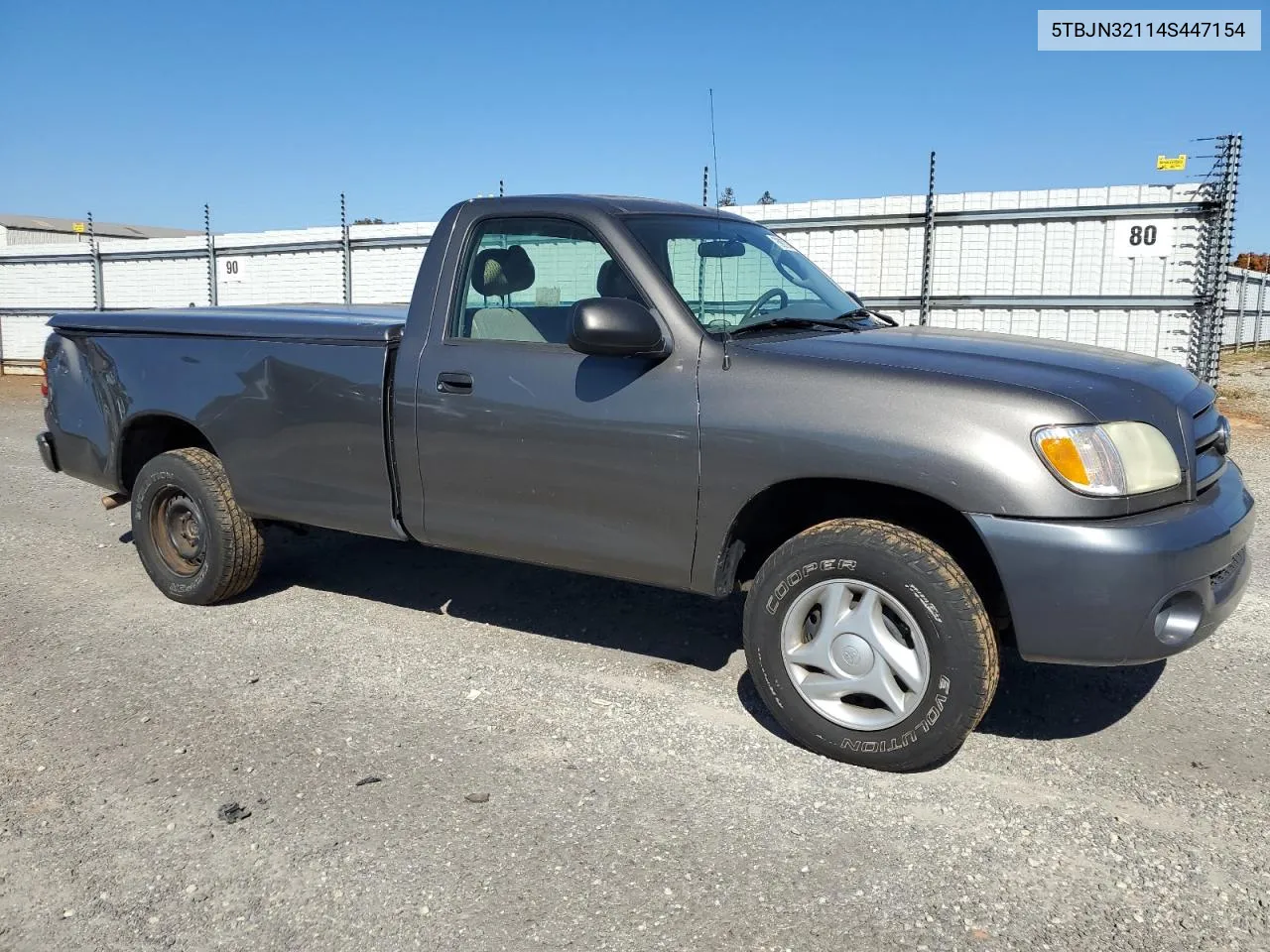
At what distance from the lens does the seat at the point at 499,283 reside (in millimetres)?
4156

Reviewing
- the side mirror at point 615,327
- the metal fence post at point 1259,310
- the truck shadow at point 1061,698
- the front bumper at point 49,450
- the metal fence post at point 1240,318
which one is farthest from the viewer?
the metal fence post at point 1259,310

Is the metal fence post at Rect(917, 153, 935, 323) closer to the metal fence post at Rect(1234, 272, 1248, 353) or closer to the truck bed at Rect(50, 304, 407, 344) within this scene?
the truck bed at Rect(50, 304, 407, 344)

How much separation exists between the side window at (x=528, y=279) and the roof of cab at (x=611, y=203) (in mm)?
76

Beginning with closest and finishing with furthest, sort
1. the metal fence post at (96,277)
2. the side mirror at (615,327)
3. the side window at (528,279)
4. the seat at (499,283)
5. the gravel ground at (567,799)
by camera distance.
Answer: the gravel ground at (567,799) < the side mirror at (615,327) < the side window at (528,279) < the seat at (499,283) < the metal fence post at (96,277)

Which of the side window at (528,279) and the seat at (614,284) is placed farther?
the side window at (528,279)

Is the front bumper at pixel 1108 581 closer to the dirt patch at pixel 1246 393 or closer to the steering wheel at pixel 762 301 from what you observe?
the steering wheel at pixel 762 301

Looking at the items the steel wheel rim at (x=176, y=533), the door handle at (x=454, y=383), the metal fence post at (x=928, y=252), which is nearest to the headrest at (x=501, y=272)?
the door handle at (x=454, y=383)

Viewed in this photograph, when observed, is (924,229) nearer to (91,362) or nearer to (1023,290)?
(1023,290)

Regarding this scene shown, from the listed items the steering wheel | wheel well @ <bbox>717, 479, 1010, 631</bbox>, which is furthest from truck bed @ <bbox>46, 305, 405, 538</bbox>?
wheel well @ <bbox>717, 479, 1010, 631</bbox>

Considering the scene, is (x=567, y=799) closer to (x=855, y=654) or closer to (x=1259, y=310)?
(x=855, y=654)

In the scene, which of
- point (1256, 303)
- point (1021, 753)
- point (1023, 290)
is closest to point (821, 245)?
point (1023, 290)

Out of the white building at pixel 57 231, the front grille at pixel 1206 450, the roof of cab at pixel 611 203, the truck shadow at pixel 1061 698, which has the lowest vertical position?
the truck shadow at pixel 1061 698

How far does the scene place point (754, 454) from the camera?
3465mm

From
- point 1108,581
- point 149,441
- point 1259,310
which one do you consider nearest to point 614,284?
point 1108,581
